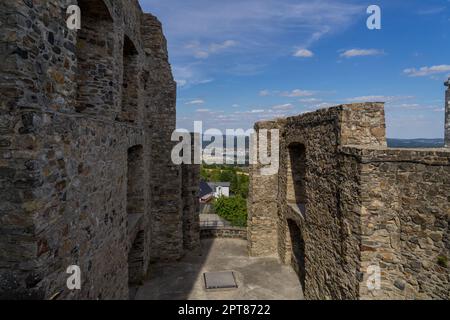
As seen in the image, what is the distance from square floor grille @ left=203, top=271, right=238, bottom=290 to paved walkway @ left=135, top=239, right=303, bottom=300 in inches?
5.6

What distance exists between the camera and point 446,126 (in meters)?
7.12

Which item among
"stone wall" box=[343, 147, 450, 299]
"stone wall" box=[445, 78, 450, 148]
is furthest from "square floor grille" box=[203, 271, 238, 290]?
"stone wall" box=[445, 78, 450, 148]

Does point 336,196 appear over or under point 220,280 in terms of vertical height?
over

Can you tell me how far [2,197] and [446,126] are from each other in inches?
337

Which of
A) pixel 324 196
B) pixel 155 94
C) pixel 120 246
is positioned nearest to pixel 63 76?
pixel 120 246

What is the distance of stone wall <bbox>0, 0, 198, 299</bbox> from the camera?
Result: 236 cm

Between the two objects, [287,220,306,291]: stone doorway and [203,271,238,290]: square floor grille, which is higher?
[287,220,306,291]: stone doorway

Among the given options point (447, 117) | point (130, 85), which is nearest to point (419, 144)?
point (447, 117)

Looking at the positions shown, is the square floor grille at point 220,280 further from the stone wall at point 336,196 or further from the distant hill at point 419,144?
the distant hill at point 419,144

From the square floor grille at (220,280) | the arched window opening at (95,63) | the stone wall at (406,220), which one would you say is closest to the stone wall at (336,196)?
the stone wall at (406,220)

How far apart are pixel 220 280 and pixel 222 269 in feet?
3.44

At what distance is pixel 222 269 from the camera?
32.0ft

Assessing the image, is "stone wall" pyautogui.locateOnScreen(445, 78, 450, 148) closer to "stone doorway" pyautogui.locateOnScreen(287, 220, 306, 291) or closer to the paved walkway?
"stone doorway" pyautogui.locateOnScreen(287, 220, 306, 291)

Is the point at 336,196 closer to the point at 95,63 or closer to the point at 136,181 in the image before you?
the point at 136,181
